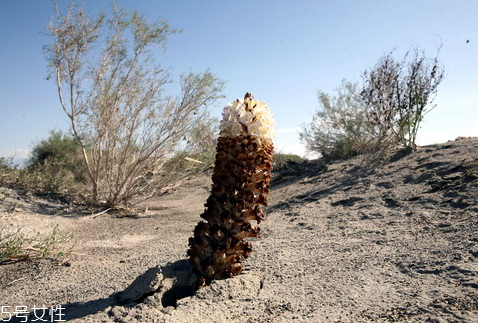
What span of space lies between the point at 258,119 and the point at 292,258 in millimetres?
1515

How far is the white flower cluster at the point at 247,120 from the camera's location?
9.15 feet

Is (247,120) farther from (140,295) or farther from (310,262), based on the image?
(310,262)

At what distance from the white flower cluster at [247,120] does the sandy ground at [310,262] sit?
3.45 feet

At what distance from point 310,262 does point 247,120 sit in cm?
151

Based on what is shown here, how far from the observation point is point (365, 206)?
5469 mm

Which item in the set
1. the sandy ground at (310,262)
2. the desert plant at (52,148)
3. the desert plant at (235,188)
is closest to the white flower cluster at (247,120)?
the desert plant at (235,188)

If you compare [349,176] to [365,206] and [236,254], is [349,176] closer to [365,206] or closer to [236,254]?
[365,206]

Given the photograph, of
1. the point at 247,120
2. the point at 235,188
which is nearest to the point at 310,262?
the point at 235,188

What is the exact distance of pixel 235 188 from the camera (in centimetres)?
280

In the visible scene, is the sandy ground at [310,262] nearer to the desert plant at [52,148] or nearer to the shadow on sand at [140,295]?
the shadow on sand at [140,295]

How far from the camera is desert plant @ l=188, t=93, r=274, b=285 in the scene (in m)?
2.79

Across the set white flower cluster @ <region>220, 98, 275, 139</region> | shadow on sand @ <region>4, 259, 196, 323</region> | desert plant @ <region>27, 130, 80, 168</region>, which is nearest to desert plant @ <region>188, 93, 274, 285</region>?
white flower cluster @ <region>220, 98, 275, 139</region>

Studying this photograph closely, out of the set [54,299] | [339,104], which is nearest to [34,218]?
[54,299]

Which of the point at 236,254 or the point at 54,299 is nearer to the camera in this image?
the point at 236,254
